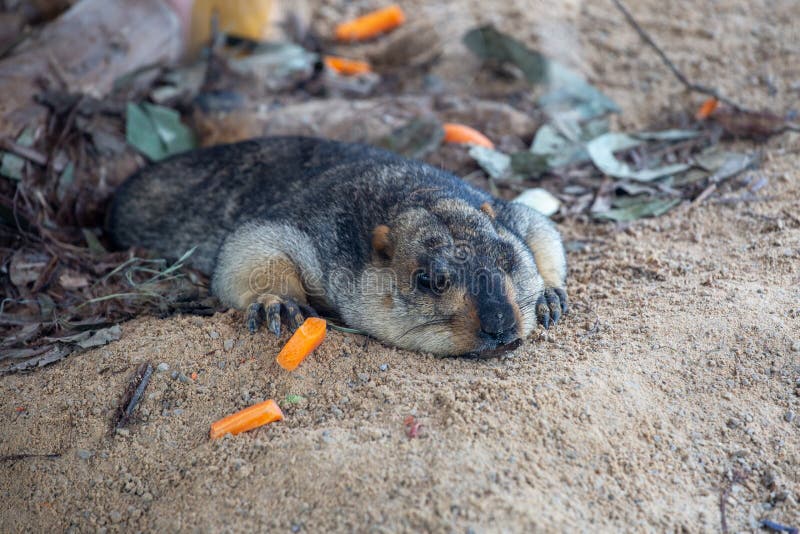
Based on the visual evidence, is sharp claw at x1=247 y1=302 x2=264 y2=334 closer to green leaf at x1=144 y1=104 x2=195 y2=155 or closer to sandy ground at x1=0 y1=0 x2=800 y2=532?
sandy ground at x1=0 y1=0 x2=800 y2=532

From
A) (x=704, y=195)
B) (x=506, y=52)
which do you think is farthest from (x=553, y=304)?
(x=506, y=52)

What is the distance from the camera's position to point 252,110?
30.5 feet

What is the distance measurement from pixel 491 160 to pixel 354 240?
3.13m

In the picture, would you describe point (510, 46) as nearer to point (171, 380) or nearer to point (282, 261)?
point (282, 261)

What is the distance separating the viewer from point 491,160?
8.34 meters

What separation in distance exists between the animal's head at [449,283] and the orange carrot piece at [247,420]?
1.07m

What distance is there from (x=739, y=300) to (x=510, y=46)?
5610 mm

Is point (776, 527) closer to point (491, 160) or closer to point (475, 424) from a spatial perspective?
point (475, 424)

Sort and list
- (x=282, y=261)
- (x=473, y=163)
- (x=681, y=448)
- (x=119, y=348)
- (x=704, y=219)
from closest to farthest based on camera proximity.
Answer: (x=681, y=448) < (x=119, y=348) < (x=282, y=261) < (x=704, y=219) < (x=473, y=163)

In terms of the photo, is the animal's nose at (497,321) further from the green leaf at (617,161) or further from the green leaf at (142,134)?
the green leaf at (142,134)

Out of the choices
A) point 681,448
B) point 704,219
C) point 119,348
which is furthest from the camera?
point 704,219

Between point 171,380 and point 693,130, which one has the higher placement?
→ point 171,380

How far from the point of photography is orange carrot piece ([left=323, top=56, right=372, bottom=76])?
1067 cm

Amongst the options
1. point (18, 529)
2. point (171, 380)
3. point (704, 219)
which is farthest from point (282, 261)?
point (704, 219)
